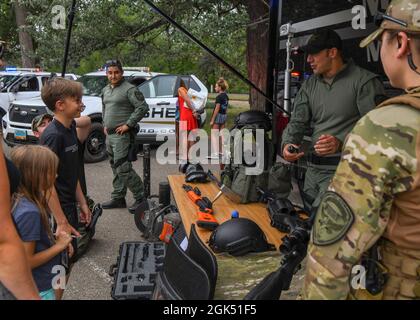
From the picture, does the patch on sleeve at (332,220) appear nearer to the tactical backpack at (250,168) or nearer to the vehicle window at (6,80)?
the tactical backpack at (250,168)

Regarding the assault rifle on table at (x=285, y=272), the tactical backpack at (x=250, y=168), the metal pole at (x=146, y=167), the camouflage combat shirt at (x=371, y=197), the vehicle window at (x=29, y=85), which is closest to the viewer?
the camouflage combat shirt at (x=371, y=197)

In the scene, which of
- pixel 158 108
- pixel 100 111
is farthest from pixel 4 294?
pixel 158 108

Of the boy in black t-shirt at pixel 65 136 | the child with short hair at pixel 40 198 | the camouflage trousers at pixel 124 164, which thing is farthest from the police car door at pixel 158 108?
the child with short hair at pixel 40 198

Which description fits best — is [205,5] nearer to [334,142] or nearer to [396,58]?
[334,142]

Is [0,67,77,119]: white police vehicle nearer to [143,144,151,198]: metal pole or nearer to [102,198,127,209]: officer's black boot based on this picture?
[102,198,127,209]: officer's black boot

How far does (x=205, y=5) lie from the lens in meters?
11.5

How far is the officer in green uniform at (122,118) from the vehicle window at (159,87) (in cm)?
448

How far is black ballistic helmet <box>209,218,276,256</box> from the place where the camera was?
8.59 feet

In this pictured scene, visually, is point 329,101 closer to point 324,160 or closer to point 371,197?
point 324,160

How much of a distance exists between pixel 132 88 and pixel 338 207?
4.80 metres

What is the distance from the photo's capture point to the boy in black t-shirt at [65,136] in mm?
3227

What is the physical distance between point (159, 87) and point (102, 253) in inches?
259
